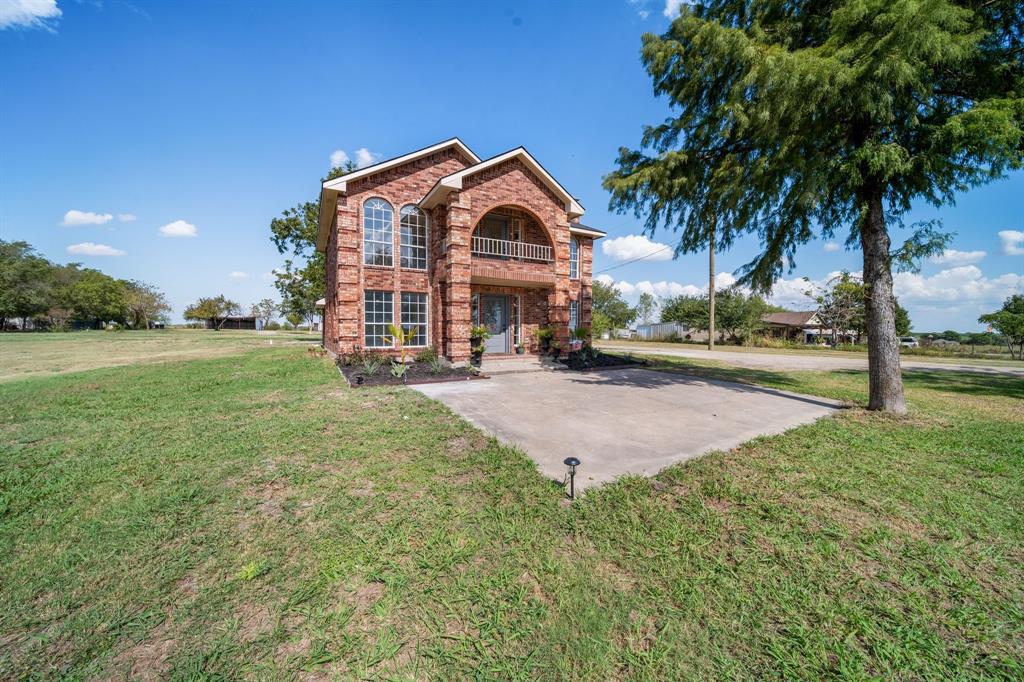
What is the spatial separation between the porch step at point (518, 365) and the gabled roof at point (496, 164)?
19.8ft

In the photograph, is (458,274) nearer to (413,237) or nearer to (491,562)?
(413,237)

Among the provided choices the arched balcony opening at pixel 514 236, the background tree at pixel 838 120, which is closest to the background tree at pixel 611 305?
the arched balcony opening at pixel 514 236

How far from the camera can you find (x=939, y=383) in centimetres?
1126

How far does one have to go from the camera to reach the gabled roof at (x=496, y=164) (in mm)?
12039

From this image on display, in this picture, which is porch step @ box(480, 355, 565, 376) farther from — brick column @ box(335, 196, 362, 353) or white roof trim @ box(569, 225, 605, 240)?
white roof trim @ box(569, 225, 605, 240)

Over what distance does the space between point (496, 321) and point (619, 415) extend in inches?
358

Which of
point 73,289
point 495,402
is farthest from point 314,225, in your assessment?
point 73,289

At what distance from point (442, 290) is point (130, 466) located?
33.0ft

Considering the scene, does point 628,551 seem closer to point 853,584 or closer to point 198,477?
point 853,584

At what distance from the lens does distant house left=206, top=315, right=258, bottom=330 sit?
7106cm

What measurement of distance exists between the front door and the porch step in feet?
3.77

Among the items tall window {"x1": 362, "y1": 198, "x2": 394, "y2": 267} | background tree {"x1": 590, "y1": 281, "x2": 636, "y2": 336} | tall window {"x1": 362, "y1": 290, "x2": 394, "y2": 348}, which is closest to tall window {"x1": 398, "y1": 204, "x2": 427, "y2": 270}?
tall window {"x1": 362, "y1": 198, "x2": 394, "y2": 267}

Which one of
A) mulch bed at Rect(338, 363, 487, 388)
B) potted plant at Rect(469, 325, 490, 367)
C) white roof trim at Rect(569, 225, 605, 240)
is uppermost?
white roof trim at Rect(569, 225, 605, 240)

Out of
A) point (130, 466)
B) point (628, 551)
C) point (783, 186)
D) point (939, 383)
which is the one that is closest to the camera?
point (628, 551)
